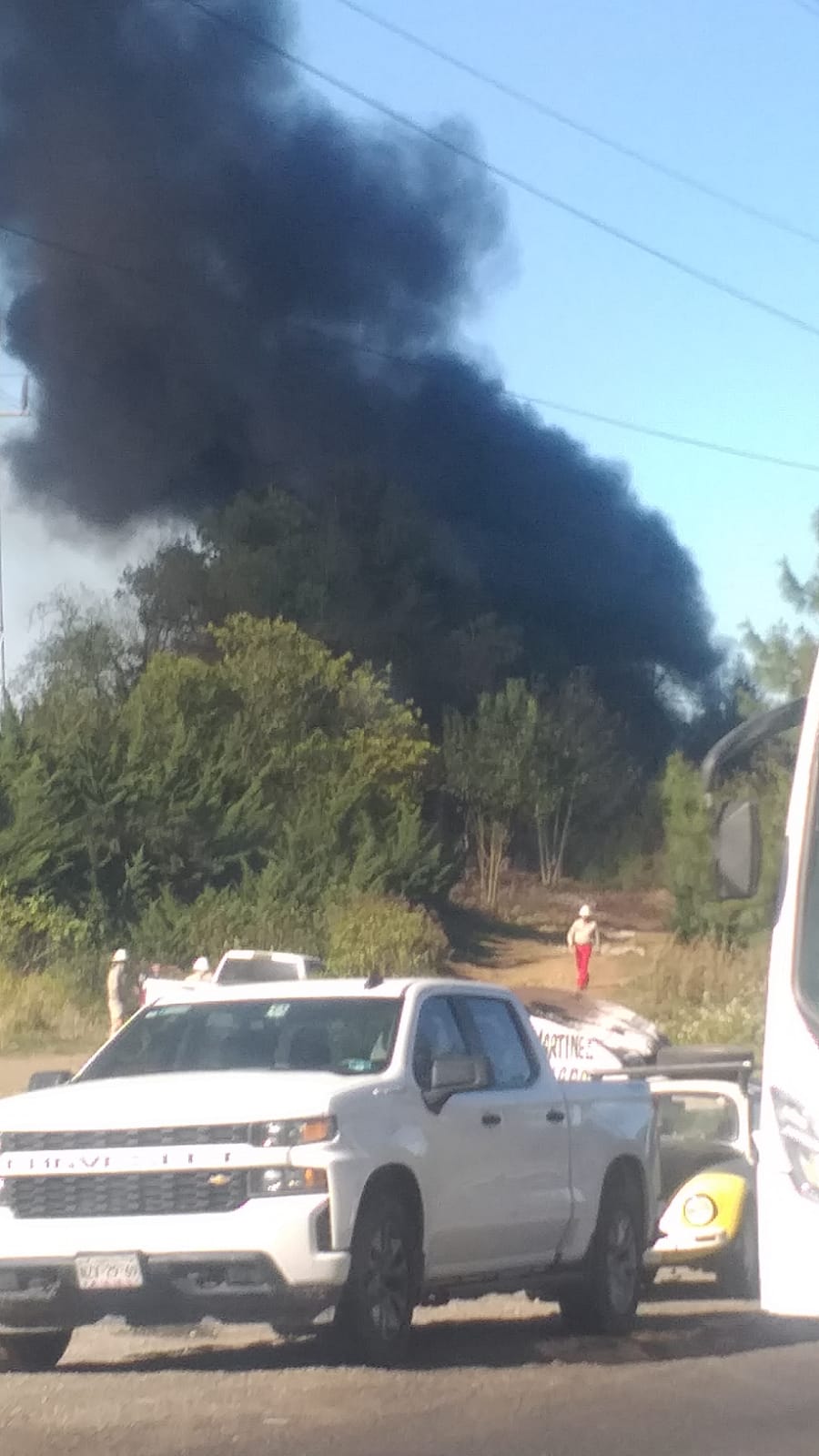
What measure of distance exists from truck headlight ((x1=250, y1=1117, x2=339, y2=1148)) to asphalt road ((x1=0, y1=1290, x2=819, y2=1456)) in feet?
3.17

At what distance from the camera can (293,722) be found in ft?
173

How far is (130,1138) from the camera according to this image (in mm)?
9570

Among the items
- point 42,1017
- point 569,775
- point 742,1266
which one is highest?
point 569,775

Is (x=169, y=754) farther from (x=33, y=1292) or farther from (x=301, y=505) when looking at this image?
(x=33, y=1292)

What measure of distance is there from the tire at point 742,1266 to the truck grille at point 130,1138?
4263 mm

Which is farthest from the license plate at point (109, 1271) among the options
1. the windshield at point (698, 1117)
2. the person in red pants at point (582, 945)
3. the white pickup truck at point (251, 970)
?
the person in red pants at point (582, 945)

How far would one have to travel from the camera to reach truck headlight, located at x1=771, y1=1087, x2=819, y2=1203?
755cm

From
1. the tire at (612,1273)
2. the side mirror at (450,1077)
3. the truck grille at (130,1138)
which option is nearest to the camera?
the truck grille at (130,1138)

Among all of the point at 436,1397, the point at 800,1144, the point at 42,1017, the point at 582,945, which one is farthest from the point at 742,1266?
the point at 582,945

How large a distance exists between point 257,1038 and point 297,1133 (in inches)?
49.7

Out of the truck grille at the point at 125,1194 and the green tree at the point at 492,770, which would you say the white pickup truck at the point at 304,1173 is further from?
the green tree at the point at 492,770

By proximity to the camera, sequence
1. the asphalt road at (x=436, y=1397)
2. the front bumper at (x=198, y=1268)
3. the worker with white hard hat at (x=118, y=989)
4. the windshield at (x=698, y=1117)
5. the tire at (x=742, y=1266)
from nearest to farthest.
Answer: the asphalt road at (x=436, y=1397) → the front bumper at (x=198, y=1268) → the tire at (x=742, y=1266) → the windshield at (x=698, y=1117) → the worker with white hard hat at (x=118, y=989)

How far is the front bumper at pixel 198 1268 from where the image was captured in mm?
9180

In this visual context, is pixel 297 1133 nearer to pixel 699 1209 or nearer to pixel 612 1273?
pixel 612 1273
